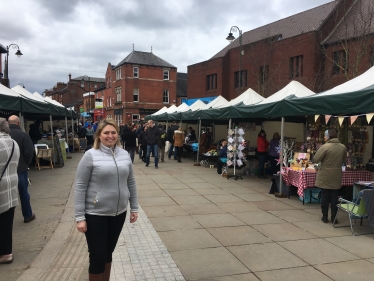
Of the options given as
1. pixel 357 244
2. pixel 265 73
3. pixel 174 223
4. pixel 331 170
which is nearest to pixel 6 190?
pixel 174 223

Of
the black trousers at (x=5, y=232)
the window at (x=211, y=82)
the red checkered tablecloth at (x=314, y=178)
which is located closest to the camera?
the black trousers at (x=5, y=232)

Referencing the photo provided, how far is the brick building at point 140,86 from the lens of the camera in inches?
1847

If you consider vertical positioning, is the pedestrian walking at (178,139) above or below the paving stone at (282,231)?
above

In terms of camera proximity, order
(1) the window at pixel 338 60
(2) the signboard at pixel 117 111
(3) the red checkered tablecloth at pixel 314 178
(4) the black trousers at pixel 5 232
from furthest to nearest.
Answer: (2) the signboard at pixel 117 111, (1) the window at pixel 338 60, (3) the red checkered tablecloth at pixel 314 178, (4) the black trousers at pixel 5 232

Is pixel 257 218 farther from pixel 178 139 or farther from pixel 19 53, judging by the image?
pixel 19 53

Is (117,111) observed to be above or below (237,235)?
above

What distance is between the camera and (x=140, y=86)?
47.6m

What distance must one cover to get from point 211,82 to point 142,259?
3188 cm

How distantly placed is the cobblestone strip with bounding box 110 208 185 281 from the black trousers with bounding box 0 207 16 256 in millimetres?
1349

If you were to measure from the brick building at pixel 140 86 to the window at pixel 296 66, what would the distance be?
27000 millimetres

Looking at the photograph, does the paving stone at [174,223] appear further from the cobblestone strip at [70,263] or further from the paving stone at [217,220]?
A: the cobblestone strip at [70,263]

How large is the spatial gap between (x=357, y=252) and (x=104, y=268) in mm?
3572

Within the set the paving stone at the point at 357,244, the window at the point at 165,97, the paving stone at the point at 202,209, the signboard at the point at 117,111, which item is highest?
the window at the point at 165,97

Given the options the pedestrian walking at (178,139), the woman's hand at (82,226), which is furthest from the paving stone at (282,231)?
A: the pedestrian walking at (178,139)
